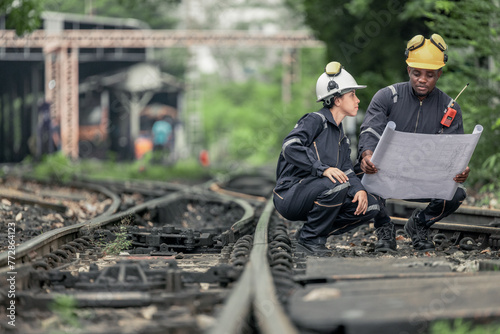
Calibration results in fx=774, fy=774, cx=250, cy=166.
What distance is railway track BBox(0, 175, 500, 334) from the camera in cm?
301

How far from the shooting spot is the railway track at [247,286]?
3.01 m

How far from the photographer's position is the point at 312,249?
5.51 m

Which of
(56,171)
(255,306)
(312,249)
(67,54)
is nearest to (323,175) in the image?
(312,249)

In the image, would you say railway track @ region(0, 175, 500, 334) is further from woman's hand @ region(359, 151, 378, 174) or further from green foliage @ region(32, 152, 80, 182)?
green foliage @ region(32, 152, 80, 182)

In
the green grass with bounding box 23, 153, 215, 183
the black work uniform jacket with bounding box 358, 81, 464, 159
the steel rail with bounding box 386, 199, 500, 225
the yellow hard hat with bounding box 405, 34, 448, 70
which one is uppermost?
the yellow hard hat with bounding box 405, 34, 448, 70

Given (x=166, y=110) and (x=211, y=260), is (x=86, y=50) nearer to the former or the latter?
(x=166, y=110)

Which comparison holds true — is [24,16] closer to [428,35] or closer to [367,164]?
[428,35]

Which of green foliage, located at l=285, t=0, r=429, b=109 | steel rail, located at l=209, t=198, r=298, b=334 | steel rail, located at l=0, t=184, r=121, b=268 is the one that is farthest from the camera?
green foliage, located at l=285, t=0, r=429, b=109

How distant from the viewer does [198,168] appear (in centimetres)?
2078

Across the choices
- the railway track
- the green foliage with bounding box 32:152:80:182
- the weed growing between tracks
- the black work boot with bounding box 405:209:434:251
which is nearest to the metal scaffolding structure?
the green foliage with bounding box 32:152:80:182

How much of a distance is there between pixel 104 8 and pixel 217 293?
42.4 m

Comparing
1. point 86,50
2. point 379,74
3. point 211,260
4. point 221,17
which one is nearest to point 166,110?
point 86,50

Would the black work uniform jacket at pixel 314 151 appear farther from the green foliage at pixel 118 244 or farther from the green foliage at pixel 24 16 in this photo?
the green foliage at pixel 24 16

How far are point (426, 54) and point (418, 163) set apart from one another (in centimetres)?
77
